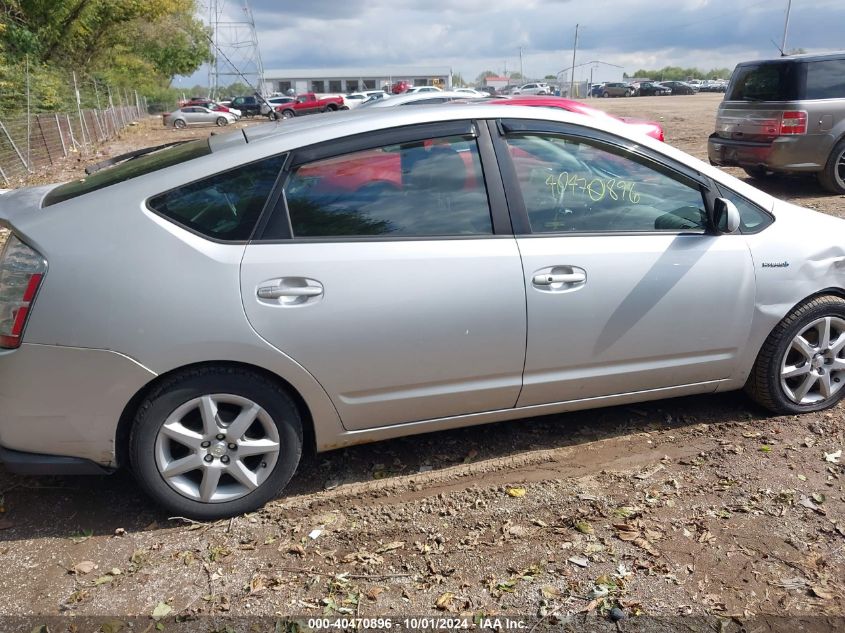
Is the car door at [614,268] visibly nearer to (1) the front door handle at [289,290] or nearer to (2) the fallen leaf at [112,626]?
(1) the front door handle at [289,290]

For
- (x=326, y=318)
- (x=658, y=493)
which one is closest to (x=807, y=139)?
(x=658, y=493)

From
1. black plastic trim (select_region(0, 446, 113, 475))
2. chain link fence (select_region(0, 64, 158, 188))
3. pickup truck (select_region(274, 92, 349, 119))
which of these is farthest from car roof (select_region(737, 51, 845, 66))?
pickup truck (select_region(274, 92, 349, 119))

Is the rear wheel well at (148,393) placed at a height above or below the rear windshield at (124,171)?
below

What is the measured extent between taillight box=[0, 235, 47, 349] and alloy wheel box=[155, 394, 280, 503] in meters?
0.66

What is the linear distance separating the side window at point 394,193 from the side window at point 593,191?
264 mm

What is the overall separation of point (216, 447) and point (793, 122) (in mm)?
9545

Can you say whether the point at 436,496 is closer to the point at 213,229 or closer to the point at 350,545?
the point at 350,545

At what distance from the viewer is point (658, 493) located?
315 centimetres

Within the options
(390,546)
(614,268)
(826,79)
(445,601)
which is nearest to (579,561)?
(445,601)

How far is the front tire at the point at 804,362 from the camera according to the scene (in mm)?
3586

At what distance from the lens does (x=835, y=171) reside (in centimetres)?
989

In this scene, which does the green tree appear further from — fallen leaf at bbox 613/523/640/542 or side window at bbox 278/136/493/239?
fallen leaf at bbox 613/523/640/542

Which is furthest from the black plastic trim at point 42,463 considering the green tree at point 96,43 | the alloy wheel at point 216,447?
the green tree at point 96,43

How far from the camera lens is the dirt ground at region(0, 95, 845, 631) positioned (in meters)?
2.51
